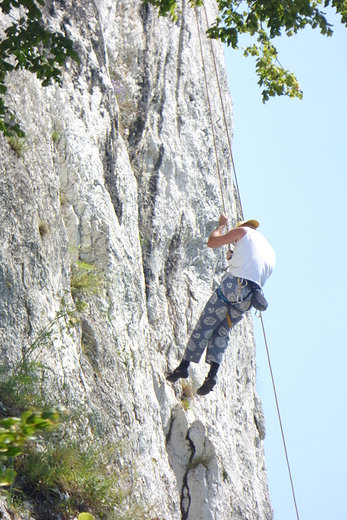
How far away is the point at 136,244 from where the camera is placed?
31.7ft

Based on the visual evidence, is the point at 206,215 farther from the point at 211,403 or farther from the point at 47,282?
the point at 47,282

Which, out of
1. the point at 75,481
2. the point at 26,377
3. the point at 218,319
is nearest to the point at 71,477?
the point at 75,481

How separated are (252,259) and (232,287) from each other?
17.0 inches

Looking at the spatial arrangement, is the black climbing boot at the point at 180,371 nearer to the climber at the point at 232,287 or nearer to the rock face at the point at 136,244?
the climber at the point at 232,287

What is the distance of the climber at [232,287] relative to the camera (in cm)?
829

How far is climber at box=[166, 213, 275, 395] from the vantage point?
829cm

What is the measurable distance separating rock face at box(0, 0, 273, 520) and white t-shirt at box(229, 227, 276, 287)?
5.22 ft

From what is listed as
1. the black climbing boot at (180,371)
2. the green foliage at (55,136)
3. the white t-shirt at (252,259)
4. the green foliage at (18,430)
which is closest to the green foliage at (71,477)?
the black climbing boot at (180,371)

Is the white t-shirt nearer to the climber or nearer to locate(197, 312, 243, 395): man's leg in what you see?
the climber

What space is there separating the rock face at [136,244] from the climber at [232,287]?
860mm

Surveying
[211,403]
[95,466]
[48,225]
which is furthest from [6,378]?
[211,403]

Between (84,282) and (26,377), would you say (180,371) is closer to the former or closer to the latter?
(84,282)

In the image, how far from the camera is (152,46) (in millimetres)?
12711

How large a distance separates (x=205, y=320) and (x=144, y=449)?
182 centimetres
